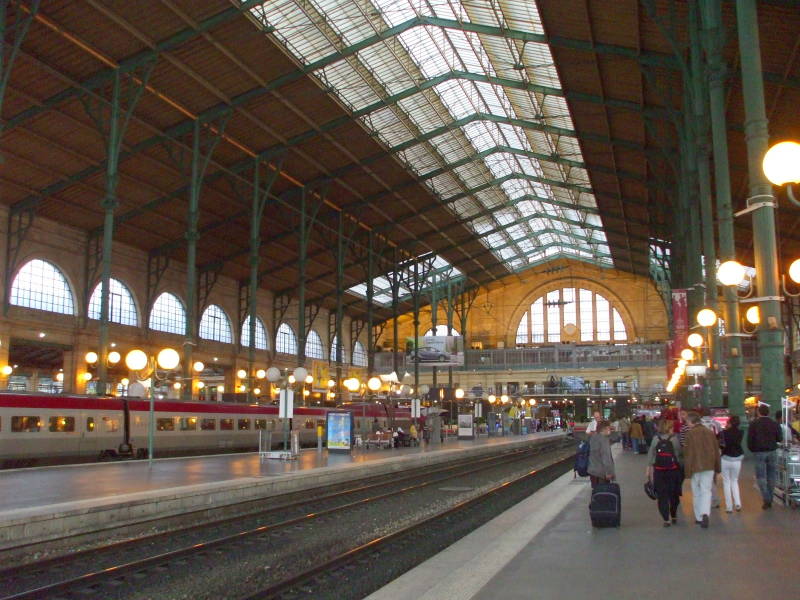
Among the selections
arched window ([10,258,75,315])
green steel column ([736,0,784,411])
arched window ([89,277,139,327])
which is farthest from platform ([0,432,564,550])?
arched window ([89,277,139,327])

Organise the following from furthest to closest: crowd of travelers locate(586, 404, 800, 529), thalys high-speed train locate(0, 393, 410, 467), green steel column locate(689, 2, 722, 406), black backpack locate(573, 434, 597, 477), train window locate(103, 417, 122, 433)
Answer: train window locate(103, 417, 122, 433) < thalys high-speed train locate(0, 393, 410, 467) < green steel column locate(689, 2, 722, 406) < black backpack locate(573, 434, 597, 477) < crowd of travelers locate(586, 404, 800, 529)

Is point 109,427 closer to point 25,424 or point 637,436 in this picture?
point 25,424

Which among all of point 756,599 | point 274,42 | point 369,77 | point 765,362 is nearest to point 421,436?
point 369,77

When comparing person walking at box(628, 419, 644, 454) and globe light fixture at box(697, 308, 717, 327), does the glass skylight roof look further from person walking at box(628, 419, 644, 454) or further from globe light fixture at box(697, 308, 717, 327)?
person walking at box(628, 419, 644, 454)

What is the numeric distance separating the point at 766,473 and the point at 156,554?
9014mm

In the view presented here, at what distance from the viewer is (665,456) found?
10.0 metres

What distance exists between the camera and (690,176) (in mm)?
24812

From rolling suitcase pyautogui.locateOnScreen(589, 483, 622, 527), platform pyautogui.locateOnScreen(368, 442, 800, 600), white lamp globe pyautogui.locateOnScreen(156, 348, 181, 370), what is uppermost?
white lamp globe pyautogui.locateOnScreen(156, 348, 181, 370)

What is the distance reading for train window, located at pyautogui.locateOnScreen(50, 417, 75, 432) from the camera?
23766 millimetres

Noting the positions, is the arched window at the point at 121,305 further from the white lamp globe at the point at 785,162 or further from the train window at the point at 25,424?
the white lamp globe at the point at 785,162

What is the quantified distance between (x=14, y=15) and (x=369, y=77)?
14.7 meters

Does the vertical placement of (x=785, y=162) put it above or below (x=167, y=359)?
above

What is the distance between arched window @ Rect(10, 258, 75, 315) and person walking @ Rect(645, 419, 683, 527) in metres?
36.3

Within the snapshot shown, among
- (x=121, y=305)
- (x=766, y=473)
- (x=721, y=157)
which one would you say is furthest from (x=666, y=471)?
(x=121, y=305)
